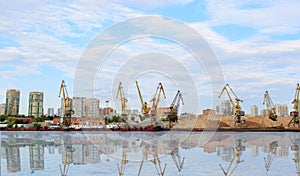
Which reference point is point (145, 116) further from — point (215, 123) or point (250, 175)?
point (250, 175)

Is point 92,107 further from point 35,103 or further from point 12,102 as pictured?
point 12,102

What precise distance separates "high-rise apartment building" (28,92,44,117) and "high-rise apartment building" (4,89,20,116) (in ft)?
13.7

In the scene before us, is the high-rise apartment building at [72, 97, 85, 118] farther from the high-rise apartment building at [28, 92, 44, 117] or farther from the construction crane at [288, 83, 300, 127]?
the construction crane at [288, 83, 300, 127]

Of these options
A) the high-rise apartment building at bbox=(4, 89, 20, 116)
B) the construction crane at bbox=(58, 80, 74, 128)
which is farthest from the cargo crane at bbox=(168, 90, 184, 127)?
the high-rise apartment building at bbox=(4, 89, 20, 116)

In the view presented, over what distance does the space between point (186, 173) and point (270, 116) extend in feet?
191

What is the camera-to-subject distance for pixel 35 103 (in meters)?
91.5

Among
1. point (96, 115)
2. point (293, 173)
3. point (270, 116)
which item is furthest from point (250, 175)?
point (96, 115)

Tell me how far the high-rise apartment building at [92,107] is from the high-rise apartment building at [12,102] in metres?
29.3

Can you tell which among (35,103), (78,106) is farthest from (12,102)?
(78,106)

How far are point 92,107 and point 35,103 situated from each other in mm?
27252

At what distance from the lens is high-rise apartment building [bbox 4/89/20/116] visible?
9150cm

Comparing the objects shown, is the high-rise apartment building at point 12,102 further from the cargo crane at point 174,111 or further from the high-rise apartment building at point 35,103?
the cargo crane at point 174,111

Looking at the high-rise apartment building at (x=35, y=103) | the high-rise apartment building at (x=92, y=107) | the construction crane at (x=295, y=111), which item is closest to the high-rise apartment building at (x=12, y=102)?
the high-rise apartment building at (x=35, y=103)

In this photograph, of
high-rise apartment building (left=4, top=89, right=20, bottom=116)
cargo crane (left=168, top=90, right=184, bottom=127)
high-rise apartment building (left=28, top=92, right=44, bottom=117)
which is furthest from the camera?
high-rise apartment building (left=4, top=89, right=20, bottom=116)
